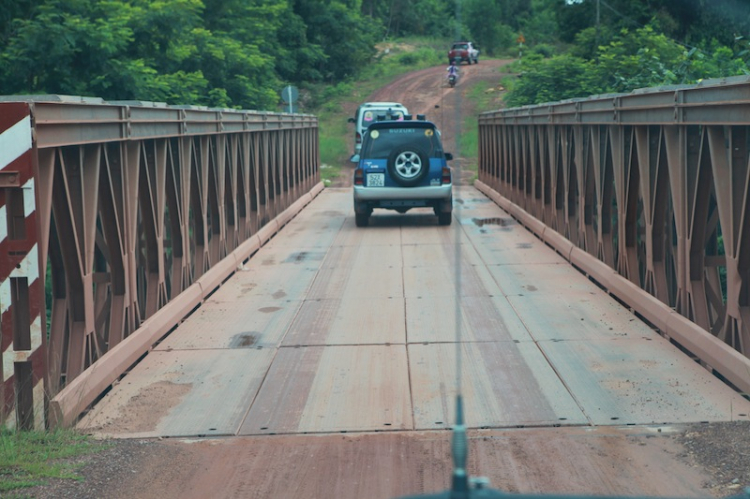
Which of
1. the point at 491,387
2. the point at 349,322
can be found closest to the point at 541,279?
the point at 349,322

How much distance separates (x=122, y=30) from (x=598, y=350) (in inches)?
684

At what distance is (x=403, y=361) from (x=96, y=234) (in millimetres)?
3183

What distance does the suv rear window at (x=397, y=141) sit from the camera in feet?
63.5

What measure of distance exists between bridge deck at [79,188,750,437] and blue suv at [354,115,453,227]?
482 centimetres

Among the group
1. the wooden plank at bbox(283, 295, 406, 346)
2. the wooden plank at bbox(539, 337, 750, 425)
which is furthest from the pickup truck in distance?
the wooden plank at bbox(539, 337, 750, 425)

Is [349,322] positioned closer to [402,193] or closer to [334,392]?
[334,392]

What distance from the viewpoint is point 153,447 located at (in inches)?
250

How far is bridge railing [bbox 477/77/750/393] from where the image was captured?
753 cm

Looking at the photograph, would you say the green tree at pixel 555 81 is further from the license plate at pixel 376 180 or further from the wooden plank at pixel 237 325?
the wooden plank at pixel 237 325

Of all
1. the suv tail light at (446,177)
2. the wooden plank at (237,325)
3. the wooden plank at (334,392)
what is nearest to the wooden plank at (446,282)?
the wooden plank at (237,325)

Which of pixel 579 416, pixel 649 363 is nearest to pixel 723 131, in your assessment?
pixel 649 363

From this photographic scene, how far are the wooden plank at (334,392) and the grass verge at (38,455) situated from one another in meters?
1.08

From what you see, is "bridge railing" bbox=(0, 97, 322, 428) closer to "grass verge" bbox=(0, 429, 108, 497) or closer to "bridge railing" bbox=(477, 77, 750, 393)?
"grass verge" bbox=(0, 429, 108, 497)

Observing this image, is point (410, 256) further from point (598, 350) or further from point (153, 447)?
point (153, 447)
